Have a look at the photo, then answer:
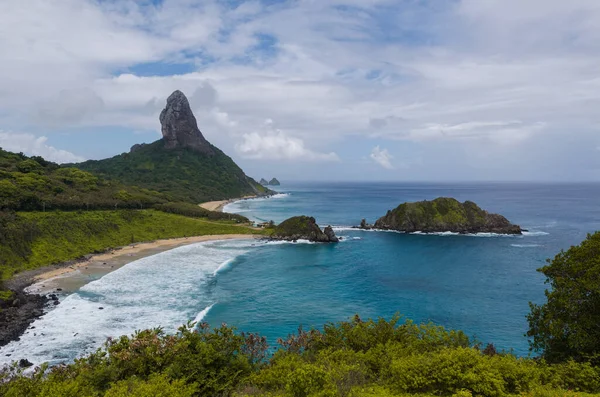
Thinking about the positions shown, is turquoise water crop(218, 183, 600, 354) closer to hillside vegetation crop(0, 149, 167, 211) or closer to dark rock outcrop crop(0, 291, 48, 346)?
dark rock outcrop crop(0, 291, 48, 346)

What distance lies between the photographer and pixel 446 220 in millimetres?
105375

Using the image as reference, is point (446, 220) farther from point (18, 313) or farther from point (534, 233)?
point (18, 313)

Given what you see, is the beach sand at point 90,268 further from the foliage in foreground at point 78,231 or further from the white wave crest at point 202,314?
the white wave crest at point 202,314

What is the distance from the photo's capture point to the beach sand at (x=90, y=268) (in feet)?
169

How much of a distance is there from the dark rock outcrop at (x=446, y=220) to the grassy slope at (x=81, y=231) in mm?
45724

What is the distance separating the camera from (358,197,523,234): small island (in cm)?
10419

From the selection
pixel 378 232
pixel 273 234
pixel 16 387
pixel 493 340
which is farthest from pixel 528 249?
pixel 16 387

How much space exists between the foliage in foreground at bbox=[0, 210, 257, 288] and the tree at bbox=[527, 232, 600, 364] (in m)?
66.2

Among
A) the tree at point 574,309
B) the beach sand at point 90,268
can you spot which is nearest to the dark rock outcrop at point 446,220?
the beach sand at point 90,268

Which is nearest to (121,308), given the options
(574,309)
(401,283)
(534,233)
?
(401,283)

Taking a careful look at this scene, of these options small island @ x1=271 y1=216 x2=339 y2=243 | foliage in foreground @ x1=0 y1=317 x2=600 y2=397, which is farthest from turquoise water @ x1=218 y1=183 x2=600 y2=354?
foliage in foreground @ x1=0 y1=317 x2=600 y2=397

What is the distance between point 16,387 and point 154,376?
209 inches

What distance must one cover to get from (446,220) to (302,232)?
4330cm

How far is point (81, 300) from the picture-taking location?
46.4m
